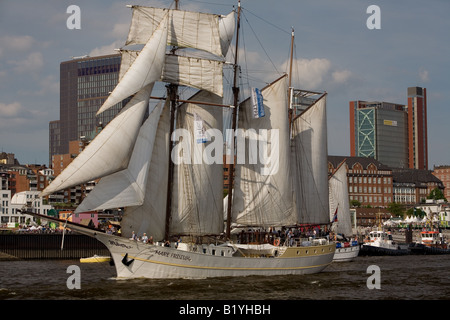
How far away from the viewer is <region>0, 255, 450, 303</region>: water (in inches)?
1860

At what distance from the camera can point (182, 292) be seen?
48.7m

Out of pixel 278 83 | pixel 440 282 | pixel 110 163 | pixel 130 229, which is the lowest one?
pixel 440 282

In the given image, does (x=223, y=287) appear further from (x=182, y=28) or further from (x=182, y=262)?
(x=182, y=28)

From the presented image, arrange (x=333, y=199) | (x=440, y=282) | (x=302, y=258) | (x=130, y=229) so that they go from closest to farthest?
(x=130, y=229)
(x=440, y=282)
(x=302, y=258)
(x=333, y=199)

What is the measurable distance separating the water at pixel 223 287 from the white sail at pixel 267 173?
716cm

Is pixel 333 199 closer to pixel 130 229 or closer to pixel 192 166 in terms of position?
pixel 192 166

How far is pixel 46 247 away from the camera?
8906 cm

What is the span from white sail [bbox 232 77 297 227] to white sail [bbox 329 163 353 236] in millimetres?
26296

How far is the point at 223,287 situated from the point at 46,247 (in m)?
43.7

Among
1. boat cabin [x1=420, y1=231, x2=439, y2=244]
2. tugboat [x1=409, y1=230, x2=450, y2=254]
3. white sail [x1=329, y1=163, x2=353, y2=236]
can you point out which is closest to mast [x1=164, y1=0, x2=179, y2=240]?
white sail [x1=329, y1=163, x2=353, y2=236]

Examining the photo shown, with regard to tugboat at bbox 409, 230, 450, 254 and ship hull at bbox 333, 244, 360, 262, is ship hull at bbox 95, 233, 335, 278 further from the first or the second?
tugboat at bbox 409, 230, 450, 254

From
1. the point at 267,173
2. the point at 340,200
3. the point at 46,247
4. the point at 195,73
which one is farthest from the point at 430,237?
the point at 195,73
